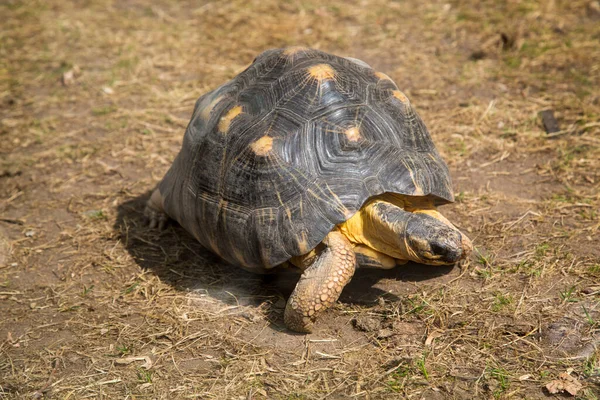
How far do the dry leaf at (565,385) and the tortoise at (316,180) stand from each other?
0.79 metres

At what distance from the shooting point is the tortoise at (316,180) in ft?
11.8

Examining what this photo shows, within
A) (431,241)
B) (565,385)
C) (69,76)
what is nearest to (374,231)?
(431,241)

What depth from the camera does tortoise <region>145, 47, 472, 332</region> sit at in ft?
11.8

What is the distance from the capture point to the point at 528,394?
10.3 ft

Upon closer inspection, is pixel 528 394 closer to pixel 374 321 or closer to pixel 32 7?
pixel 374 321

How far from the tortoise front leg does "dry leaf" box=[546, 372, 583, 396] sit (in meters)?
1.17

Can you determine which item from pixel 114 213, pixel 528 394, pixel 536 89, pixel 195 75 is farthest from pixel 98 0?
pixel 528 394

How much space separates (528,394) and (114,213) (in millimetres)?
3379

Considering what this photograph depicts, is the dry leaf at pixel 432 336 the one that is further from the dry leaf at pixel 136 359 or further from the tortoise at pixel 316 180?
the dry leaf at pixel 136 359

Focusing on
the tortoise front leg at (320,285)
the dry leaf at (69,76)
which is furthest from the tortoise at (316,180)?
the dry leaf at (69,76)

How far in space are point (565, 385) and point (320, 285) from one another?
52.5 inches

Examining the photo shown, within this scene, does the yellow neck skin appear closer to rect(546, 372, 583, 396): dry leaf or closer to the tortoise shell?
the tortoise shell

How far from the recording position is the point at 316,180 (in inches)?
145

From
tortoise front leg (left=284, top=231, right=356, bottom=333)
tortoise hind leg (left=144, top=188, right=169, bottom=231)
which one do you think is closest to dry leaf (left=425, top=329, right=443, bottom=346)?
tortoise front leg (left=284, top=231, right=356, bottom=333)
